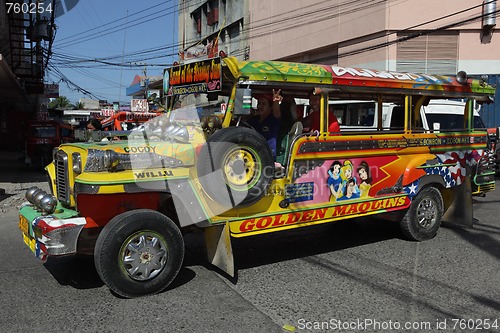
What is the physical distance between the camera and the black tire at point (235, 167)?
4.84 m

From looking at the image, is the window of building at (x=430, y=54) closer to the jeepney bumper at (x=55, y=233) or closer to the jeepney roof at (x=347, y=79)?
the jeepney roof at (x=347, y=79)

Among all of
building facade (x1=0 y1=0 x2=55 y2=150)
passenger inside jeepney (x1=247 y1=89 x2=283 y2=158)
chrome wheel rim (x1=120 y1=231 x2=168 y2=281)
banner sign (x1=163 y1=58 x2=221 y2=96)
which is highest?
building facade (x1=0 y1=0 x2=55 y2=150)

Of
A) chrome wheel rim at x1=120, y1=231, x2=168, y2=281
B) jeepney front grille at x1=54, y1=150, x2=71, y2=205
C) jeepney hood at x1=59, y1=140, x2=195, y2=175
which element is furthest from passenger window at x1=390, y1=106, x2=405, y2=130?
jeepney front grille at x1=54, y1=150, x2=71, y2=205

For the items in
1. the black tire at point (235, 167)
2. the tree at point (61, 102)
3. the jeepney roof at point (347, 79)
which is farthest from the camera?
the tree at point (61, 102)

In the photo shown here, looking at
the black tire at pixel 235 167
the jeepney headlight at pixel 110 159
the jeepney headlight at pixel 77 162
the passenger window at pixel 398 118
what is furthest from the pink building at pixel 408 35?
the jeepney headlight at pixel 110 159

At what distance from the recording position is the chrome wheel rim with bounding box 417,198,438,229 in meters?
6.85

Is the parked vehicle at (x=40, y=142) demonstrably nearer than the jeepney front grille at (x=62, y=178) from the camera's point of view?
No

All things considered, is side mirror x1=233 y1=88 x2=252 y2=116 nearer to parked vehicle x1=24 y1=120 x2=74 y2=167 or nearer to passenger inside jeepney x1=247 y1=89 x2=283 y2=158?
passenger inside jeepney x1=247 y1=89 x2=283 y2=158

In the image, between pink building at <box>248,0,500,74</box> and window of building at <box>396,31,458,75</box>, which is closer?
pink building at <box>248,0,500,74</box>

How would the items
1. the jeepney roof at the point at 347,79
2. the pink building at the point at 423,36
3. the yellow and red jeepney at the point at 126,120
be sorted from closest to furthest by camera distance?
the jeepney roof at the point at 347,79
the yellow and red jeepney at the point at 126,120
the pink building at the point at 423,36

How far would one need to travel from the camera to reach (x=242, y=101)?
4.96 m

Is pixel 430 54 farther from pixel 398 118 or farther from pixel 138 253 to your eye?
pixel 138 253

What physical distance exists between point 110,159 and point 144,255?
100cm

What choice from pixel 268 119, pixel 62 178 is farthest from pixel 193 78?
pixel 62 178
